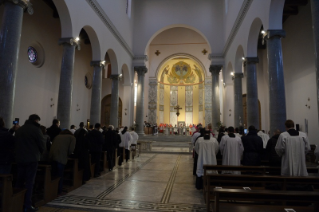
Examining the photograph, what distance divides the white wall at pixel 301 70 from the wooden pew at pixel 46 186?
11082 millimetres

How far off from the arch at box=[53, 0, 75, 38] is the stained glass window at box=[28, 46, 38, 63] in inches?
115

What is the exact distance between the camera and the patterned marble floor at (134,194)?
13.3 ft

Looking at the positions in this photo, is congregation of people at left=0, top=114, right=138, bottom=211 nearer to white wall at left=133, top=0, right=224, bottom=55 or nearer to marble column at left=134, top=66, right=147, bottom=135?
marble column at left=134, top=66, right=147, bottom=135

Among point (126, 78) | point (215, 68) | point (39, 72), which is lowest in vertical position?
point (39, 72)

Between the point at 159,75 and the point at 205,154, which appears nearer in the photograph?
the point at 205,154

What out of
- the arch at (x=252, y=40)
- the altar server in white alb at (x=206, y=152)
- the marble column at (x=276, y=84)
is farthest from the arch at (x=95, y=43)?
the altar server in white alb at (x=206, y=152)

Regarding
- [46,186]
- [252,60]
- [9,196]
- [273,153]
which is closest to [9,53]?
[46,186]

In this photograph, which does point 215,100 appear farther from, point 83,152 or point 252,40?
point 83,152

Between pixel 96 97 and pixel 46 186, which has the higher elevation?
pixel 96 97

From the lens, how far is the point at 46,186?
4094 millimetres

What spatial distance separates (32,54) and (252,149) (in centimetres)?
1149

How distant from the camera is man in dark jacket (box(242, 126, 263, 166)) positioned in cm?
501

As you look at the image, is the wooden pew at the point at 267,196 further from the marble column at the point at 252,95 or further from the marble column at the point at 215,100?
the marble column at the point at 215,100

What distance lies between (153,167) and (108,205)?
12.8 feet
